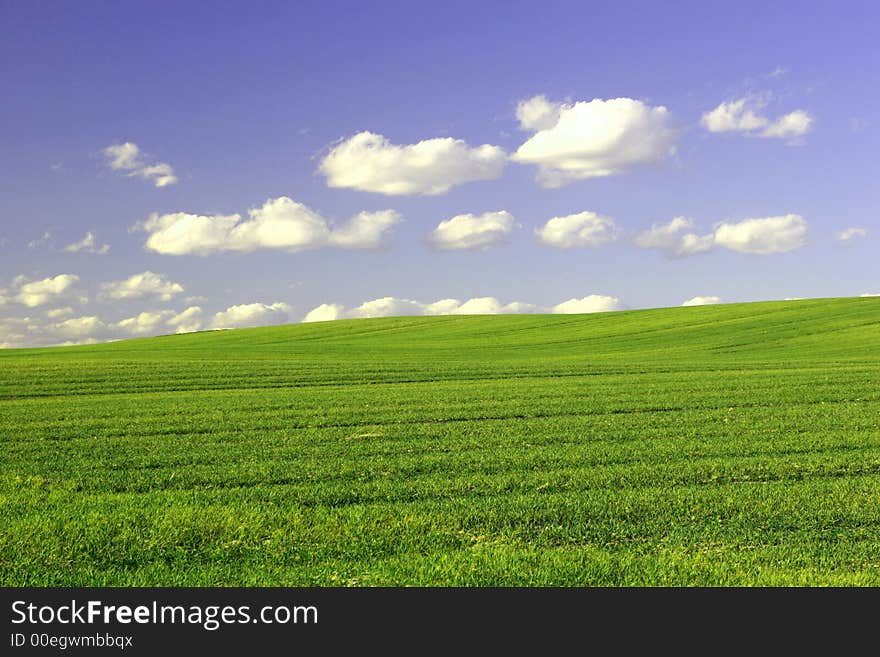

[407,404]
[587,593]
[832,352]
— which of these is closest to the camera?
[587,593]

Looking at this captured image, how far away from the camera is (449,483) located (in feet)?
43.8

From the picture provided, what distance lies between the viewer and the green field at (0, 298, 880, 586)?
8.95 m

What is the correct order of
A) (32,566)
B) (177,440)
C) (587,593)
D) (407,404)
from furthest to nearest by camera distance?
(407,404), (177,440), (32,566), (587,593)

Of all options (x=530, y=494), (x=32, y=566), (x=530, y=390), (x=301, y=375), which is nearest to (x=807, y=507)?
(x=530, y=494)

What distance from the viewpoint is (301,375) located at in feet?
127

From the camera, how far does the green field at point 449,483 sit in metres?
8.95

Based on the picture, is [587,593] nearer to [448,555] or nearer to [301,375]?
[448,555]

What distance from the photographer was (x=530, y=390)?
97.1ft

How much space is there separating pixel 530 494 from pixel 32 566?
7066 mm

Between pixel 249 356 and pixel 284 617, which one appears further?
pixel 249 356

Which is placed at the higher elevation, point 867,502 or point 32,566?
point 32,566

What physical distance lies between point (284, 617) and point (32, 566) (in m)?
3.72

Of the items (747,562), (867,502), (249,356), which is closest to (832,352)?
(249,356)

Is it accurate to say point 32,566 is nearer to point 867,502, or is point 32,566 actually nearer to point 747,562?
point 747,562
